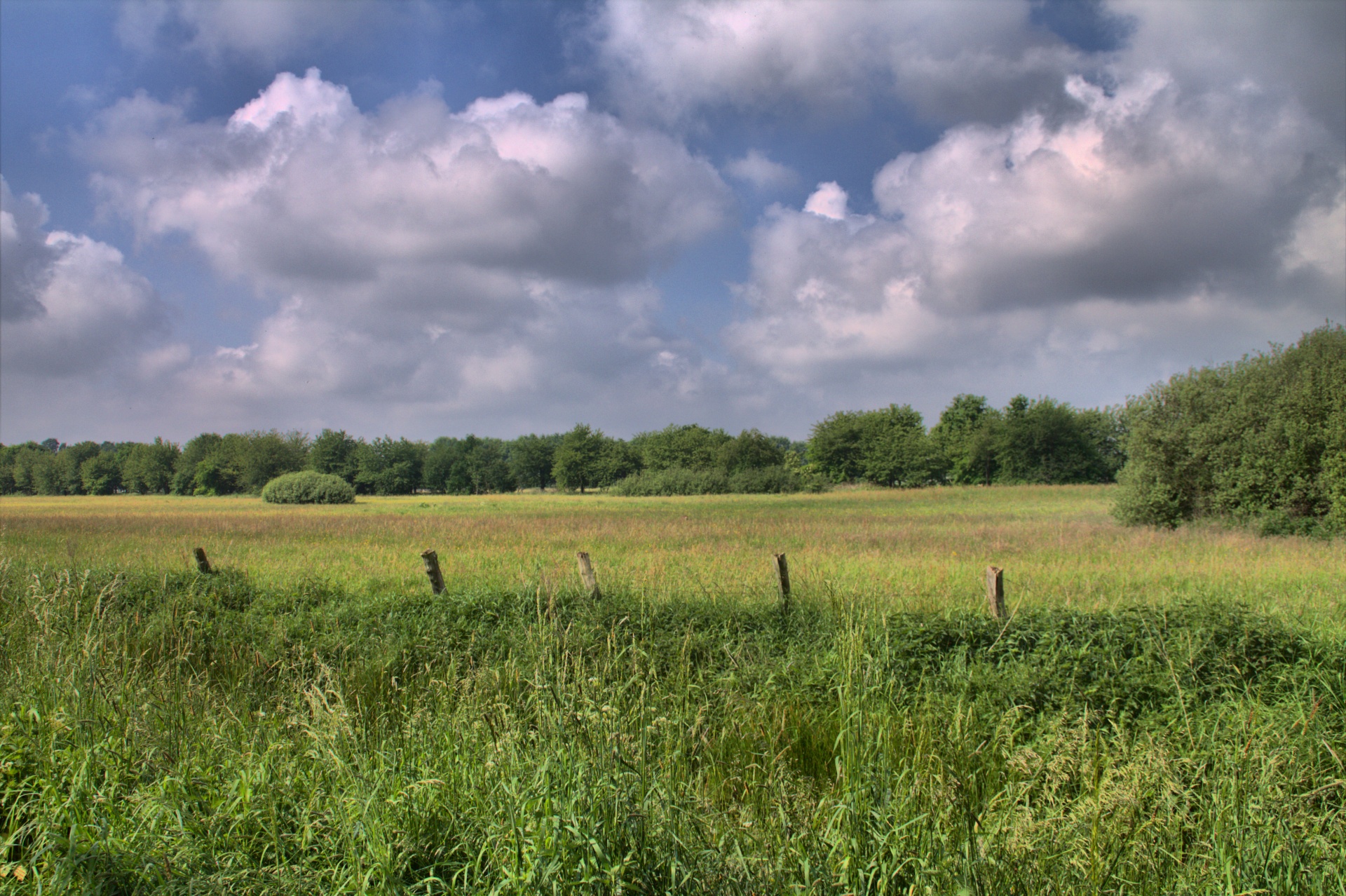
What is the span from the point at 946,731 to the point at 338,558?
1649 cm

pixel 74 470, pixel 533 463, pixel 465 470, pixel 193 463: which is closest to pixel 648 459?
pixel 533 463

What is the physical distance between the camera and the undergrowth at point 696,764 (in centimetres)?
339

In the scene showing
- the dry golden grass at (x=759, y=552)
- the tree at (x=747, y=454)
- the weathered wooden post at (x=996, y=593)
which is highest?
the tree at (x=747, y=454)

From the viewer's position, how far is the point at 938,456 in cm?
8669

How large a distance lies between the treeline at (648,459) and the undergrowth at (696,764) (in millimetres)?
64646

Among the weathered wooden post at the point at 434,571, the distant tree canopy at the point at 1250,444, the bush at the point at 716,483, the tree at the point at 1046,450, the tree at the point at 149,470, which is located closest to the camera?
the weathered wooden post at the point at 434,571

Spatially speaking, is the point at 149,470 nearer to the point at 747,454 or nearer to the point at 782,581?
the point at 747,454

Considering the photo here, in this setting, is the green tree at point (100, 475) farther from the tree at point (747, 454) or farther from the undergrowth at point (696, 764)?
the undergrowth at point (696, 764)

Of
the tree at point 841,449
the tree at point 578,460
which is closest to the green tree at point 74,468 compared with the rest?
the tree at point 578,460

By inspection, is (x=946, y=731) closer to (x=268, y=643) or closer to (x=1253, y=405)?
(x=268, y=643)

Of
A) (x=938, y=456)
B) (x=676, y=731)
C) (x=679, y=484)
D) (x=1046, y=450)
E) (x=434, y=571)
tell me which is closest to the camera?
(x=676, y=731)

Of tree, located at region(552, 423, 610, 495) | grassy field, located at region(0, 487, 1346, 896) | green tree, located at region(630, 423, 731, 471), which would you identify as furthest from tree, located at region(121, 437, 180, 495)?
grassy field, located at region(0, 487, 1346, 896)

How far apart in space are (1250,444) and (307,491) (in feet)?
Answer: 203

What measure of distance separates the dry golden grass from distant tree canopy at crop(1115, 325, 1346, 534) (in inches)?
81.7
